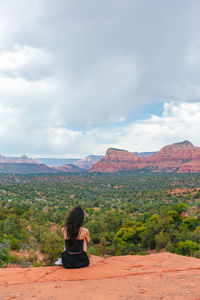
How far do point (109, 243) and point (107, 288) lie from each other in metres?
17.8

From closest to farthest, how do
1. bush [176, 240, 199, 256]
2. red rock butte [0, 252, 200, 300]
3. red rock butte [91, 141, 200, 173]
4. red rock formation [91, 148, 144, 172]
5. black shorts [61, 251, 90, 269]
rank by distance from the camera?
1. red rock butte [0, 252, 200, 300]
2. black shorts [61, 251, 90, 269]
3. bush [176, 240, 199, 256]
4. red rock butte [91, 141, 200, 173]
5. red rock formation [91, 148, 144, 172]

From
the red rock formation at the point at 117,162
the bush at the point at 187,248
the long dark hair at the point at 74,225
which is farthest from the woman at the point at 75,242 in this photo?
the red rock formation at the point at 117,162

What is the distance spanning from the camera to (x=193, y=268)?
220 inches

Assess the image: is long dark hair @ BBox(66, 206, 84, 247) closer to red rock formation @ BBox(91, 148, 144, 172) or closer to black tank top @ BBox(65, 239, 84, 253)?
black tank top @ BBox(65, 239, 84, 253)

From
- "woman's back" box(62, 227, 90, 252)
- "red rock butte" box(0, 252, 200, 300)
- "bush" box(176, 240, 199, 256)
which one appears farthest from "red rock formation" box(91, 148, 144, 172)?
"woman's back" box(62, 227, 90, 252)

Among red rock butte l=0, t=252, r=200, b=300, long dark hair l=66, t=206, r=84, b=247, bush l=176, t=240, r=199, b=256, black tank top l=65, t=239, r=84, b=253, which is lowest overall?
bush l=176, t=240, r=199, b=256

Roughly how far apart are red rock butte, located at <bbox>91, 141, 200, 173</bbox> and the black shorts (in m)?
144

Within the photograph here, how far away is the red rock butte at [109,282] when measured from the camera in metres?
3.78

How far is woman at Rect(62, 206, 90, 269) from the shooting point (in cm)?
539

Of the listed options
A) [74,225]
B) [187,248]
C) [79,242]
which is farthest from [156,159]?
[74,225]

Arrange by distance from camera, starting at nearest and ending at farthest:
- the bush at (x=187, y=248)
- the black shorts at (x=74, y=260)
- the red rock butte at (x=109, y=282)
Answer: the red rock butte at (x=109, y=282) < the black shorts at (x=74, y=260) < the bush at (x=187, y=248)

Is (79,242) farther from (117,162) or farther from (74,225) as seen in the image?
(117,162)

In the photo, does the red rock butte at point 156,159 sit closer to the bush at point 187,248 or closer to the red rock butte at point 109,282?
the bush at point 187,248

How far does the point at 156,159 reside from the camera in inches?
6516
